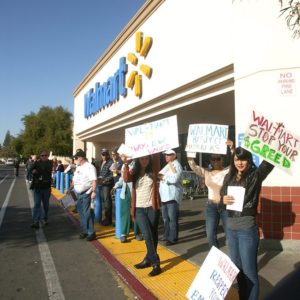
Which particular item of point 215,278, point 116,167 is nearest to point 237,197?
point 215,278

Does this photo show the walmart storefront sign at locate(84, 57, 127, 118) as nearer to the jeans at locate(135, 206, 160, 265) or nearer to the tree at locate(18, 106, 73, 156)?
the jeans at locate(135, 206, 160, 265)

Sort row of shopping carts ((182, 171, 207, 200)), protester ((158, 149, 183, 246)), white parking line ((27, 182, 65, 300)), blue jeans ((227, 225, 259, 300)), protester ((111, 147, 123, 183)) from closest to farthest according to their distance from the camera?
blue jeans ((227, 225, 259, 300)), white parking line ((27, 182, 65, 300)), protester ((158, 149, 183, 246)), protester ((111, 147, 123, 183)), row of shopping carts ((182, 171, 207, 200))

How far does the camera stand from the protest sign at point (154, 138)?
528cm

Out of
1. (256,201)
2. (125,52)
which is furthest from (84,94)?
(256,201)

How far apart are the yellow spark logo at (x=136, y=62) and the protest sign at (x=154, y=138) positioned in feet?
24.8

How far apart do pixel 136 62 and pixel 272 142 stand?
10.7 metres

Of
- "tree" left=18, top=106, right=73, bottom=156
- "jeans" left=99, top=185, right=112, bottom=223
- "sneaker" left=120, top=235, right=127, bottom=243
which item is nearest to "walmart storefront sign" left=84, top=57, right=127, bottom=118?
"jeans" left=99, top=185, right=112, bottom=223

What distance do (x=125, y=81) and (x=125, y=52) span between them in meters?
1.13

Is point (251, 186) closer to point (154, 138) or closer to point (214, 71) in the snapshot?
point (154, 138)

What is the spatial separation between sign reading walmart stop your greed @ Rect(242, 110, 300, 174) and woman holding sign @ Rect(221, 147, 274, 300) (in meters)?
0.11

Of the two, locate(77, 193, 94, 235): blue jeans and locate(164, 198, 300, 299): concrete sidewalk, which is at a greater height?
locate(77, 193, 94, 235): blue jeans

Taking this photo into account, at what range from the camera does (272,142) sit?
4.12m

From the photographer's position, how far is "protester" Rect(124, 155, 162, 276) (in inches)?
218

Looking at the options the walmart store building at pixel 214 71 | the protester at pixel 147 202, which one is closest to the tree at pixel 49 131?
the walmart store building at pixel 214 71
